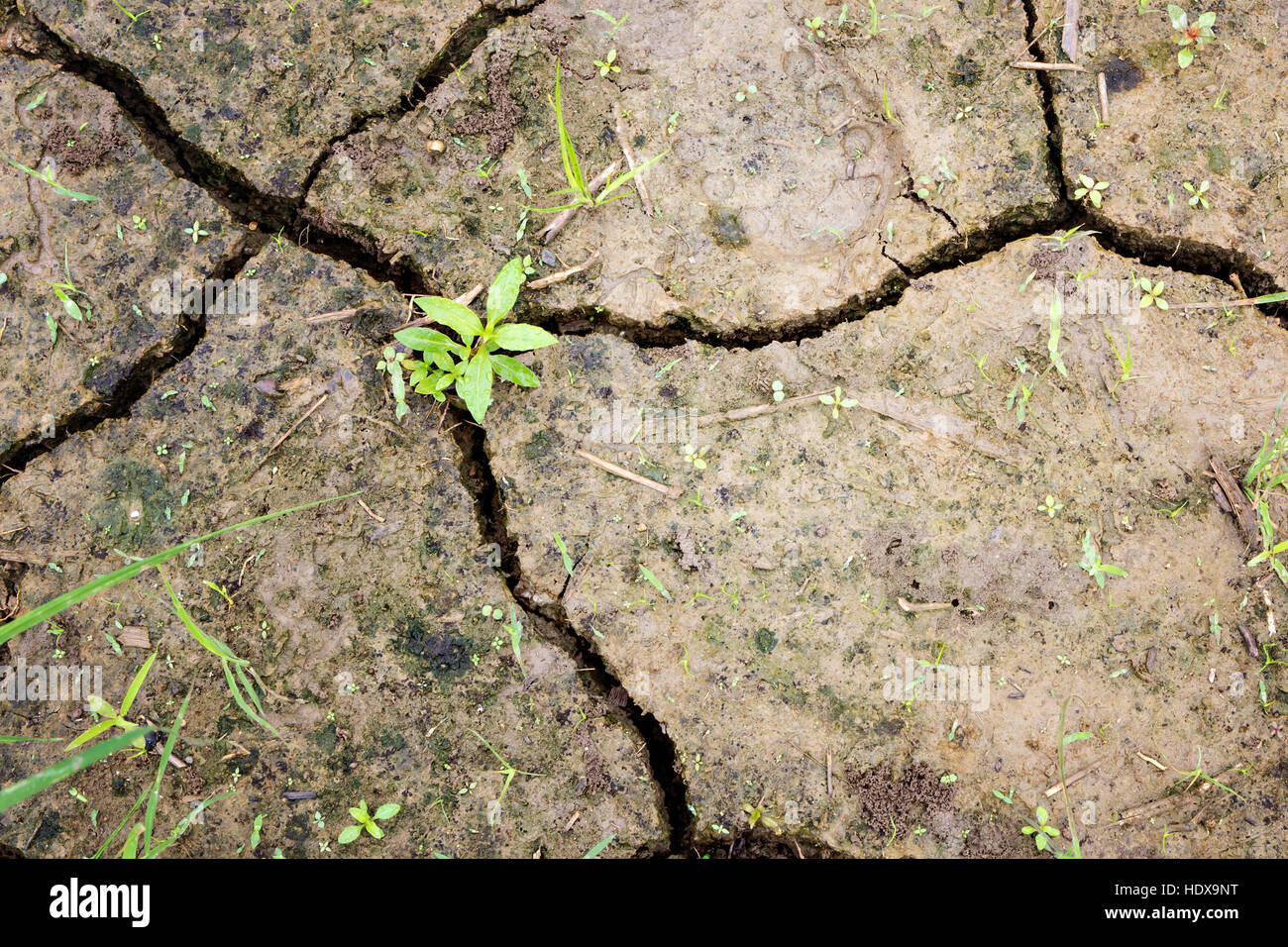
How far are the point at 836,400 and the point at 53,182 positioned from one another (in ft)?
8.69

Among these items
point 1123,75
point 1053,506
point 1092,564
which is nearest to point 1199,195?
point 1123,75

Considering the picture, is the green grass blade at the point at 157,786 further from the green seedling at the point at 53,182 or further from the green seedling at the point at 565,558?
the green seedling at the point at 53,182

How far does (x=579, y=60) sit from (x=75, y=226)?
1.77m

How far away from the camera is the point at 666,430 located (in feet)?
9.01

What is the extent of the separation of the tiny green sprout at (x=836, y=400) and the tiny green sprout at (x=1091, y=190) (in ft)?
3.34

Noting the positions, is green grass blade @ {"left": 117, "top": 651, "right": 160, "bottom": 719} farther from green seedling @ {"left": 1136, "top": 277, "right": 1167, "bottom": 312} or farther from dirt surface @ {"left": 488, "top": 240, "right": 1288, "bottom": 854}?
green seedling @ {"left": 1136, "top": 277, "right": 1167, "bottom": 312}

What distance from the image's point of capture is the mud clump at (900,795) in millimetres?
2600

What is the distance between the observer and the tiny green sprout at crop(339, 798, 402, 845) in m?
2.59

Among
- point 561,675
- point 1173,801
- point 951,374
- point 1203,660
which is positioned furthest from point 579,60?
point 1173,801

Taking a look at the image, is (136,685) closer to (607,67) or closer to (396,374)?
(396,374)

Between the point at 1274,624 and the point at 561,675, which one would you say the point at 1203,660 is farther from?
the point at 561,675

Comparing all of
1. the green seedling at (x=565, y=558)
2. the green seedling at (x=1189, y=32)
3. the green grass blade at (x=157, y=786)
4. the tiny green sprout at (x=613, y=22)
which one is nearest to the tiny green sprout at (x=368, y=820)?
the green grass blade at (x=157, y=786)

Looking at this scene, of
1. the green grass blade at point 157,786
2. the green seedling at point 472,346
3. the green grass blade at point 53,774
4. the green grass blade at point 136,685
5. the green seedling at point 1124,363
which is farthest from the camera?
the green seedling at point 1124,363

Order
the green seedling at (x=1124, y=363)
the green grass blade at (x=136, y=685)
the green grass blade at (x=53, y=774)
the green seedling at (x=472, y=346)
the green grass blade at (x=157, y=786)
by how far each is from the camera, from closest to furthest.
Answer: the green grass blade at (x=53, y=774) < the green grass blade at (x=157, y=786) < the green grass blade at (x=136, y=685) < the green seedling at (x=472, y=346) < the green seedling at (x=1124, y=363)
